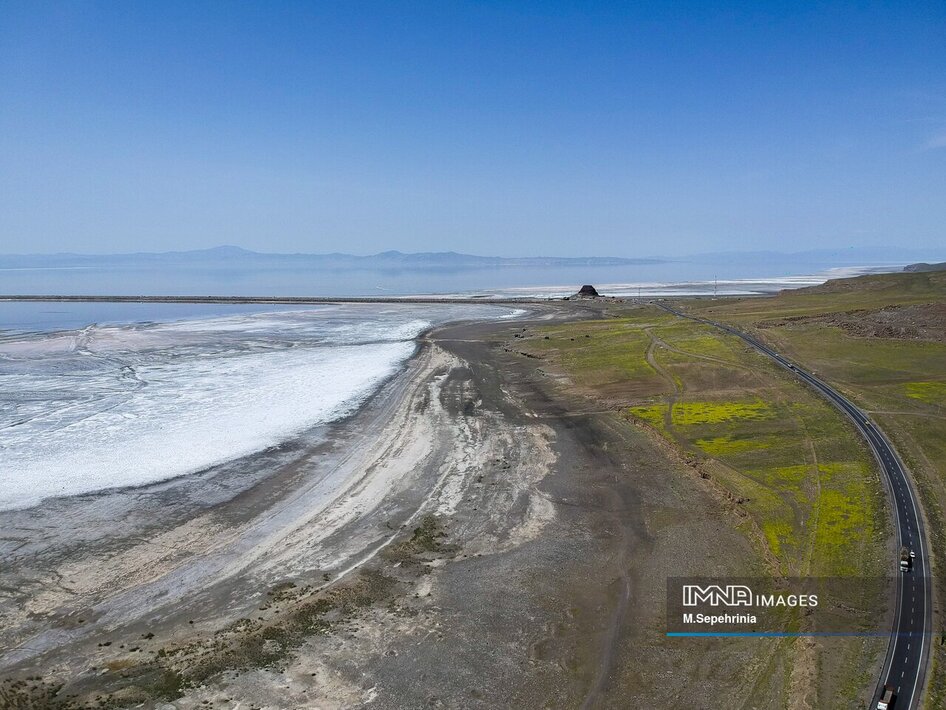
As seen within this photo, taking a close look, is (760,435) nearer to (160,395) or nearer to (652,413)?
(652,413)

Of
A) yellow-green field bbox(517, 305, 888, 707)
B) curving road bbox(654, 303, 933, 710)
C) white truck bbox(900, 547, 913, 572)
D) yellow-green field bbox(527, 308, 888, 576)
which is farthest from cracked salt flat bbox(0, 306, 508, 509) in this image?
white truck bbox(900, 547, 913, 572)

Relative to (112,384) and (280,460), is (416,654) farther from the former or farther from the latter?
(112,384)

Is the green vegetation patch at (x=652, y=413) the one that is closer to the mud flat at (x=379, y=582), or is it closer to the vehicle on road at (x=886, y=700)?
the mud flat at (x=379, y=582)

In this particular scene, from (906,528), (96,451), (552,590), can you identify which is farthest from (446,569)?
(96,451)

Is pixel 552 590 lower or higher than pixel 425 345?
lower

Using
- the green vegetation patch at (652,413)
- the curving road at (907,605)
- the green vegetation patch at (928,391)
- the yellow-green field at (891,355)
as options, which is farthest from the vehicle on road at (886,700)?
the green vegetation patch at (928,391)

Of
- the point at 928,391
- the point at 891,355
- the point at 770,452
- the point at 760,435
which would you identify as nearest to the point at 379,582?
the point at 770,452
